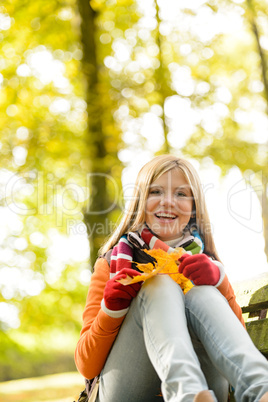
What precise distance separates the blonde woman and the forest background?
117 inches

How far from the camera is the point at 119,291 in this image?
4.94 ft

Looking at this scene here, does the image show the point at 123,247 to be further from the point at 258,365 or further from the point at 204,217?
the point at 258,365

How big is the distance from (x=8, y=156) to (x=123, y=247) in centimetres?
443

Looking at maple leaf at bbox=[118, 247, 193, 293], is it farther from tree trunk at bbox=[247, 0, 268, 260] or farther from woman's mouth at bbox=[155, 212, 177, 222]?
tree trunk at bbox=[247, 0, 268, 260]

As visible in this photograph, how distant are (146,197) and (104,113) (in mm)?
3350

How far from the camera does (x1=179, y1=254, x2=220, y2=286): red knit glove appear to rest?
5.04ft

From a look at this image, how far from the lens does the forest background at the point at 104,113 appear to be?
5664 millimetres

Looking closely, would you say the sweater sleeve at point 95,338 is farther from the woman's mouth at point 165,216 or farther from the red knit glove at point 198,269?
the woman's mouth at point 165,216

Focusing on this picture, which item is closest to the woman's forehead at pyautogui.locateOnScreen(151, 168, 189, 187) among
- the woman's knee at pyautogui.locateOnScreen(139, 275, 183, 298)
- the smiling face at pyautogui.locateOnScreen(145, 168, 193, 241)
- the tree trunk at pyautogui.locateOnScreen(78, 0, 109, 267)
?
the smiling face at pyautogui.locateOnScreen(145, 168, 193, 241)

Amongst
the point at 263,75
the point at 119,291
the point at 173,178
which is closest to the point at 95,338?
the point at 119,291

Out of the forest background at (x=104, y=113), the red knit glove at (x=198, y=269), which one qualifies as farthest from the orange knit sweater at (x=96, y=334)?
the forest background at (x=104, y=113)

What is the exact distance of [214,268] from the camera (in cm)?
158

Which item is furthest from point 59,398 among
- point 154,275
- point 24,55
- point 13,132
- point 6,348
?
point 154,275

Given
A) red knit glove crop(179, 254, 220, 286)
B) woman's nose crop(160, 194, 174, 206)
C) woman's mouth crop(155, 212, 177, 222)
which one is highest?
woman's nose crop(160, 194, 174, 206)
